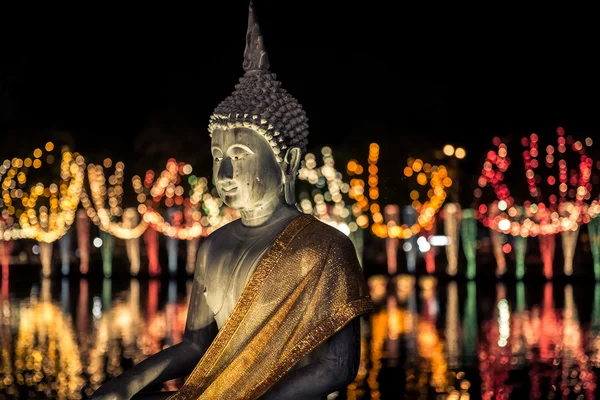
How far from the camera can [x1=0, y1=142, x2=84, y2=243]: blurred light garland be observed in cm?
3494

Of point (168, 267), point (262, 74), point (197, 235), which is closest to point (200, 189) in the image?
point (197, 235)

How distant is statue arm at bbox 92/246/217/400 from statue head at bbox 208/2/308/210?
11.0 inches

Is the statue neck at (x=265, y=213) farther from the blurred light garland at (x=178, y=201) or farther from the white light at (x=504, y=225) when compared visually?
the blurred light garland at (x=178, y=201)

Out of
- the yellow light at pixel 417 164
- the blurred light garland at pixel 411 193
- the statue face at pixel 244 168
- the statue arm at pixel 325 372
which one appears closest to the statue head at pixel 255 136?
the statue face at pixel 244 168

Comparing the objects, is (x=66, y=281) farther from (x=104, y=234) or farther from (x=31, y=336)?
(x=31, y=336)

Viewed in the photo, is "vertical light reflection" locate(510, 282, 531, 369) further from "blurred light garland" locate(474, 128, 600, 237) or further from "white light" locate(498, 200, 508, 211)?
"white light" locate(498, 200, 508, 211)

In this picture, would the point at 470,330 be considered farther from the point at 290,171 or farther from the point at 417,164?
the point at 417,164

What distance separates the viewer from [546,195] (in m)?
31.8

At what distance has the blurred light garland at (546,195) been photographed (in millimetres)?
30797

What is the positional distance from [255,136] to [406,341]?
40.2 feet

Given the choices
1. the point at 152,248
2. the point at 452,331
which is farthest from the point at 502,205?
the point at 452,331

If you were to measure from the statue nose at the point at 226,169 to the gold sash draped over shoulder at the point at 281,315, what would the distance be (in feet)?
0.87

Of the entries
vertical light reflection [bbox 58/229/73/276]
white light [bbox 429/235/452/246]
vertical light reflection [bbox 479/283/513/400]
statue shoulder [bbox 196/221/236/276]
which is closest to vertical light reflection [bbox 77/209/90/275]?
vertical light reflection [bbox 58/229/73/276]

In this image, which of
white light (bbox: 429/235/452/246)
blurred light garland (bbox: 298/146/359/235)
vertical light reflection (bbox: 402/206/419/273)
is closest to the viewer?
blurred light garland (bbox: 298/146/359/235)
